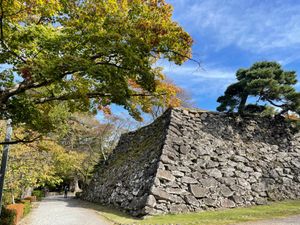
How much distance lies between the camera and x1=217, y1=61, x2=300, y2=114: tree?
16.3m

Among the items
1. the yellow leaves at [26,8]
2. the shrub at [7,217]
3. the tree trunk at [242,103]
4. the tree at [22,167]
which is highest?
the tree trunk at [242,103]

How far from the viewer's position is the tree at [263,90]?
53.6ft

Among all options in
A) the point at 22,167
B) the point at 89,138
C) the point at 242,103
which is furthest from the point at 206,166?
the point at 89,138

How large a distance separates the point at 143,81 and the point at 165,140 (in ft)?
24.9

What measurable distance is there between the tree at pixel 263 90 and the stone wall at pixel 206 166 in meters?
0.98

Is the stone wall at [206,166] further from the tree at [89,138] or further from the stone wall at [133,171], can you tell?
the tree at [89,138]

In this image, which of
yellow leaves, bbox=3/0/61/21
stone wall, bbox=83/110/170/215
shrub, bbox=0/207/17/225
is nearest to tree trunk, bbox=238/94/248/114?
stone wall, bbox=83/110/170/215

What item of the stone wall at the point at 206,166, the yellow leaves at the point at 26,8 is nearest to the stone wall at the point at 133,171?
the stone wall at the point at 206,166

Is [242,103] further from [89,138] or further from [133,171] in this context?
[89,138]

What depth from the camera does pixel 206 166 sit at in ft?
49.2

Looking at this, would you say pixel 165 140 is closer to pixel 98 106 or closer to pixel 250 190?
pixel 250 190

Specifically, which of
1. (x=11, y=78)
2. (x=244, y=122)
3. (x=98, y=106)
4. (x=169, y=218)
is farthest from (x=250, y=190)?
(x=11, y=78)

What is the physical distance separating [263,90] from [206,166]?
5335mm

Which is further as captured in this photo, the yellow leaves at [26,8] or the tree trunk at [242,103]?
the tree trunk at [242,103]
